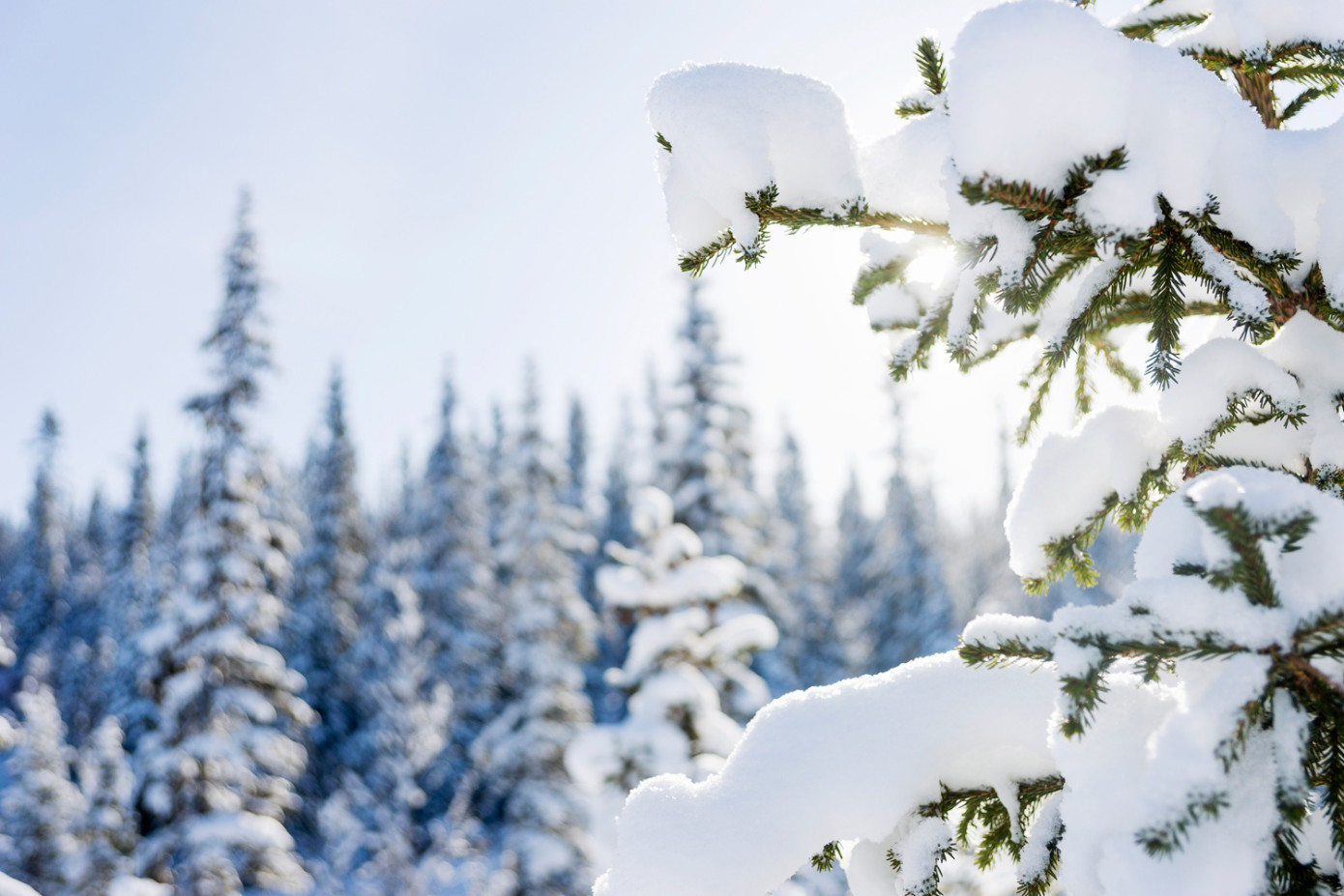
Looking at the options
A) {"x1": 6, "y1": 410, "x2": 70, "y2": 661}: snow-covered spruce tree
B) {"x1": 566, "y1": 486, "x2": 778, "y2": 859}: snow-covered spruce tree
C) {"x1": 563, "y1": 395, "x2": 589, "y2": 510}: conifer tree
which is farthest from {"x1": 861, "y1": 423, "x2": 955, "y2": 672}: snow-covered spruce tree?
{"x1": 6, "y1": 410, "x2": 70, "y2": 661}: snow-covered spruce tree

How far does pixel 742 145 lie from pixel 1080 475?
1133mm

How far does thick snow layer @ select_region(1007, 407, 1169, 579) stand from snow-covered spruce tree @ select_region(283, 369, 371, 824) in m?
26.4

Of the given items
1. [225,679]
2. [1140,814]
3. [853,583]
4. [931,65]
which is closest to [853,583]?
[853,583]

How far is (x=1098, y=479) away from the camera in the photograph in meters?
1.88

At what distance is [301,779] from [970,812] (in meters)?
26.3

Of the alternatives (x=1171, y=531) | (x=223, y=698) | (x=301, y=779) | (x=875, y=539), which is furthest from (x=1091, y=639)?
(x=875, y=539)

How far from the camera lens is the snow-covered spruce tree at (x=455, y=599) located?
23.4 m

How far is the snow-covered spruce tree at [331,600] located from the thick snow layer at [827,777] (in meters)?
26.1

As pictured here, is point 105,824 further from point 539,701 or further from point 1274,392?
point 1274,392

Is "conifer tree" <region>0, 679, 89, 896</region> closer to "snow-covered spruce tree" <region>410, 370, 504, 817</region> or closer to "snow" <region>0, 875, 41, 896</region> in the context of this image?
"snow-covered spruce tree" <region>410, 370, 504, 817</region>

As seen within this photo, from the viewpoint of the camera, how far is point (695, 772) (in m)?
9.40

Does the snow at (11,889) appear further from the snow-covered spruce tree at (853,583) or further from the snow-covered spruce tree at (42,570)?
the snow-covered spruce tree at (42,570)

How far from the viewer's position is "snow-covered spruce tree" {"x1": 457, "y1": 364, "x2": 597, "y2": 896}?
1623 cm

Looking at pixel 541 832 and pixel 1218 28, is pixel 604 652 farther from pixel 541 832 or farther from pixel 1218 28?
pixel 1218 28
